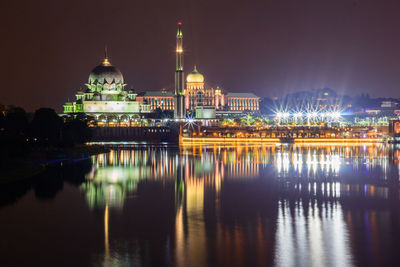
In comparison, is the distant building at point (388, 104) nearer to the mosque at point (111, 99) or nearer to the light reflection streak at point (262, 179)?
the mosque at point (111, 99)

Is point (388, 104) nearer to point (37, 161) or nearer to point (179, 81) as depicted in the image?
point (179, 81)

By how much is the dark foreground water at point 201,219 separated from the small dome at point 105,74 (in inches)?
2309

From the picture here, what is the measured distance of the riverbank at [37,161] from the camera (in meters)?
30.4

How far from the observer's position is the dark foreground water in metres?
15.4

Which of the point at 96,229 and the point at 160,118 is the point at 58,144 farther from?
the point at 160,118

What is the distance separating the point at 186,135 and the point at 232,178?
63.3 meters

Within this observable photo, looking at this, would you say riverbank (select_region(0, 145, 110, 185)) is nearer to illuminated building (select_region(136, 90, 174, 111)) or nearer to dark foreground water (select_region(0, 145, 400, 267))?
dark foreground water (select_region(0, 145, 400, 267))

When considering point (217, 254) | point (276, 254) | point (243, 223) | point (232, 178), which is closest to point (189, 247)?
point (217, 254)

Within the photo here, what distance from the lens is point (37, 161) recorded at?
129 feet

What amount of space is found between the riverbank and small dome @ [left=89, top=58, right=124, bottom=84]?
3785cm

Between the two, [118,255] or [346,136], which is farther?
[346,136]

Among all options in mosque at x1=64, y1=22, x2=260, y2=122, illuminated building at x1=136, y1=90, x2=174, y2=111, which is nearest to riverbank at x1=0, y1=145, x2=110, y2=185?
mosque at x1=64, y1=22, x2=260, y2=122

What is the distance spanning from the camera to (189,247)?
16219 mm

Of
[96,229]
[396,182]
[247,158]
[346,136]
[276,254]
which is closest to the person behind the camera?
[276,254]
